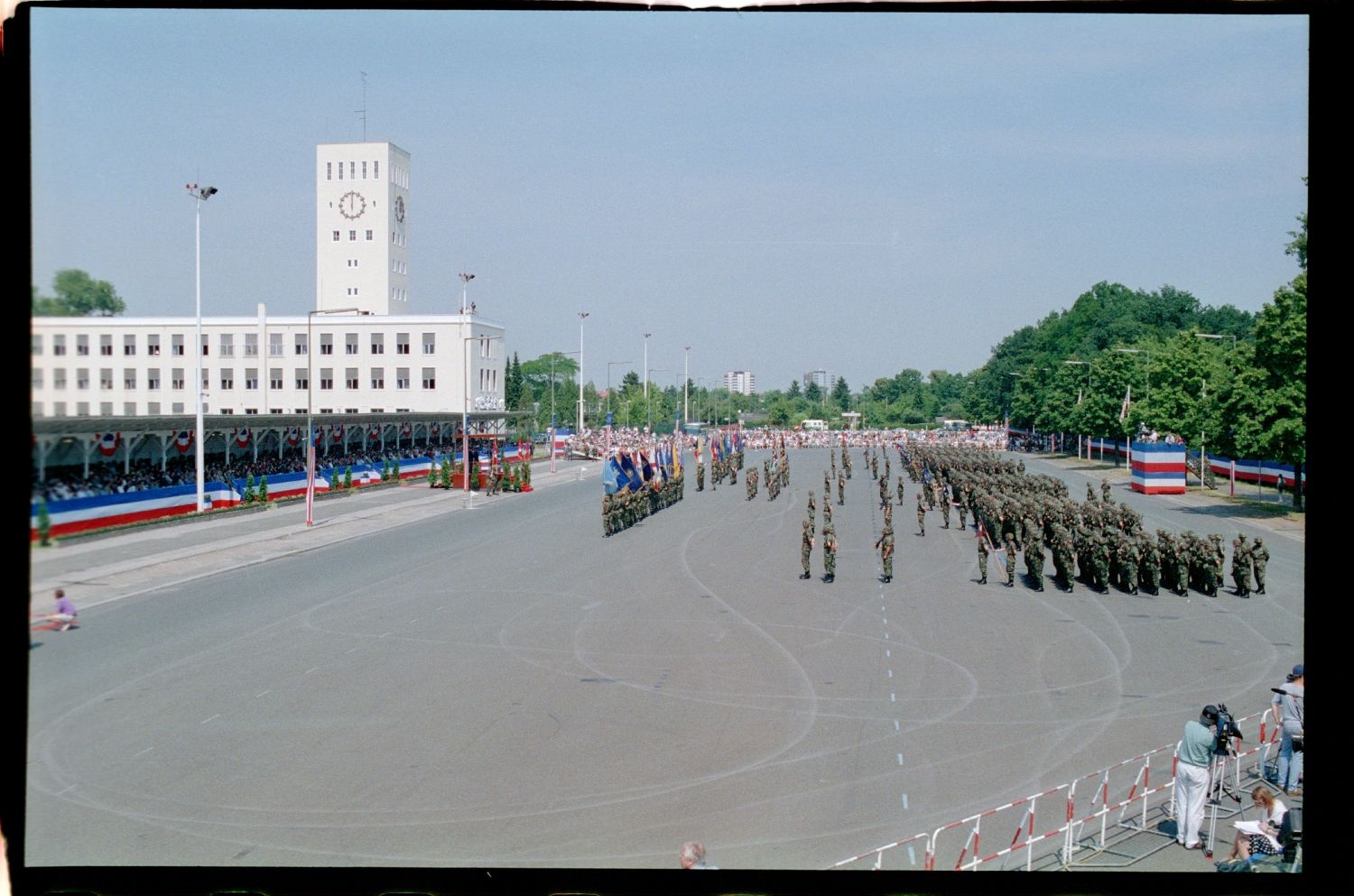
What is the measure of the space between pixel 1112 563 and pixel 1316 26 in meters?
17.9

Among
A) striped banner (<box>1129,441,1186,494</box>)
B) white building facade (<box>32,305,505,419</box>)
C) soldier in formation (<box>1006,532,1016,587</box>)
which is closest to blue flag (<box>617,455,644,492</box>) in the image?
white building facade (<box>32,305,505,419</box>)

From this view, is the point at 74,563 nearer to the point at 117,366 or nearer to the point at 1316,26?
the point at 117,366

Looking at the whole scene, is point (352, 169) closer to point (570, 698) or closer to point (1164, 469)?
point (570, 698)

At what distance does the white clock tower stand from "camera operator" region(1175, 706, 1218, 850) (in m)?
12.4

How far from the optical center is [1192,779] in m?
9.05

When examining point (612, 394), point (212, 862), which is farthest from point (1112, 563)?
point (612, 394)

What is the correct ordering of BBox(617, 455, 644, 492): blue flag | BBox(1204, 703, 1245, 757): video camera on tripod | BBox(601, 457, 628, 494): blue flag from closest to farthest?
1. BBox(1204, 703, 1245, 757): video camera on tripod
2. BBox(601, 457, 628, 494): blue flag
3. BBox(617, 455, 644, 492): blue flag

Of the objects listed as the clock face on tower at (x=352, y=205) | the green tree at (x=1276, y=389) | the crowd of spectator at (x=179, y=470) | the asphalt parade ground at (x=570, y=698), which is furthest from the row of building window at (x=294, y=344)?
the green tree at (x=1276, y=389)

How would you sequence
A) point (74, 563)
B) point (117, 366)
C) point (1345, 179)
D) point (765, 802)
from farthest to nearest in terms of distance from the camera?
point (117, 366) → point (765, 802) → point (74, 563) → point (1345, 179)

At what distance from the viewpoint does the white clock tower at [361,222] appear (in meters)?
16.5

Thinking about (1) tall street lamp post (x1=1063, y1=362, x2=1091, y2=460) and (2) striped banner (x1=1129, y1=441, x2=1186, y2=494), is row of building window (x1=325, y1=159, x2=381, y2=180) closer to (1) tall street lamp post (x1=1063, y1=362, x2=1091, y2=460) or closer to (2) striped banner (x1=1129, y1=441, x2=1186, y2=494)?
(2) striped banner (x1=1129, y1=441, x2=1186, y2=494)

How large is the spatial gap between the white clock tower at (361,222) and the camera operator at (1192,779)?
1244 centimetres

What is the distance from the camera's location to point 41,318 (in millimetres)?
7207

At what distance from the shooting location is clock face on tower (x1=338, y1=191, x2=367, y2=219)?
58.5 feet
